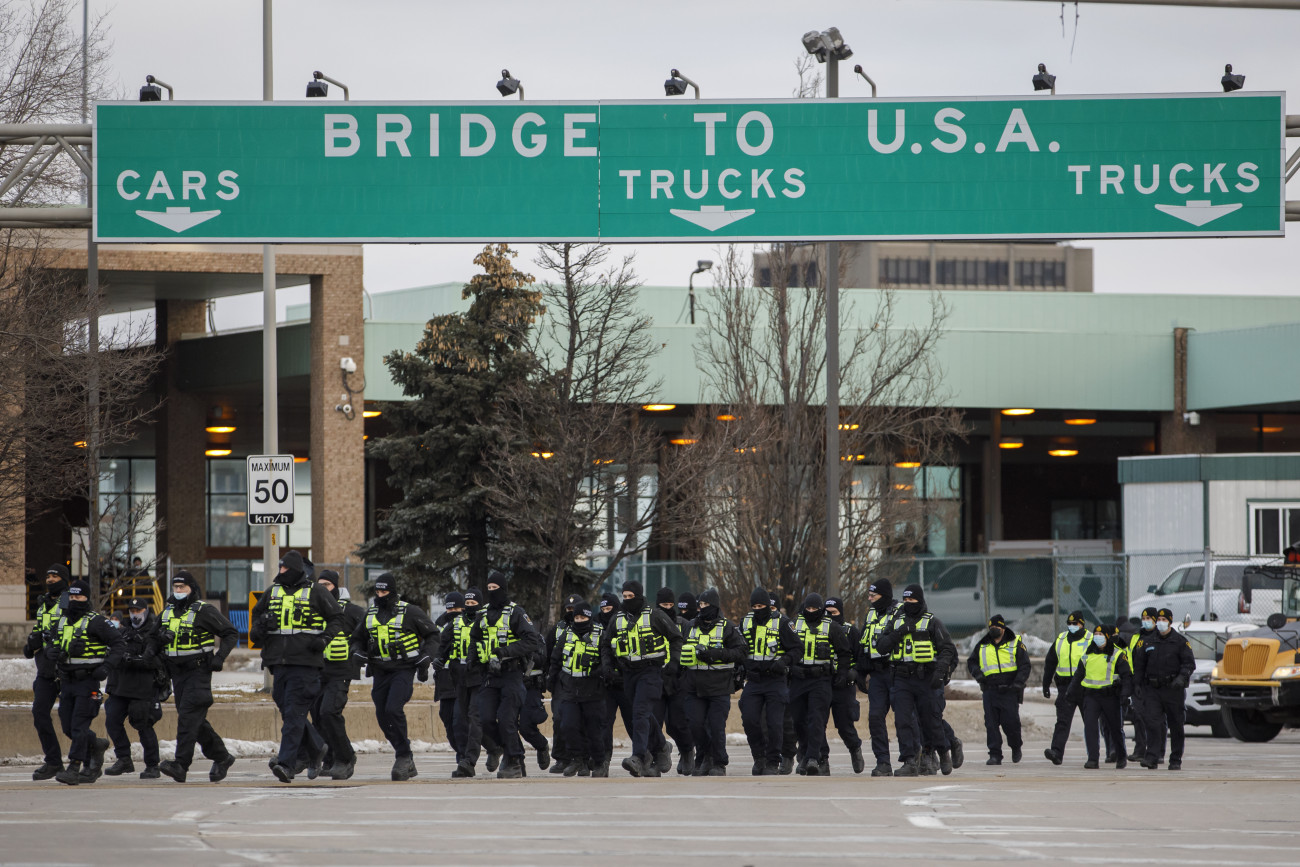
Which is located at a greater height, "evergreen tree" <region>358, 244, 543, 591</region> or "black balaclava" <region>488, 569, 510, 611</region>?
"evergreen tree" <region>358, 244, 543, 591</region>

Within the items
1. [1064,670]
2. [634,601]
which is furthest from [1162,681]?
[634,601]

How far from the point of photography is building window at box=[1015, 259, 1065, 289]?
570 ft

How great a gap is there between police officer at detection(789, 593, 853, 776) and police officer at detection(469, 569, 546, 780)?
2651 mm

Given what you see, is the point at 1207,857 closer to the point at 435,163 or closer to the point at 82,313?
the point at 435,163

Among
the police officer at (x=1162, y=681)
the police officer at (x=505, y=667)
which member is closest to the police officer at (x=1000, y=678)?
the police officer at (x=1162, y=681)

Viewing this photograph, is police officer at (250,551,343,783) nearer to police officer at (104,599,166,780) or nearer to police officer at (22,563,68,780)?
police officer at (104,599,166,780)

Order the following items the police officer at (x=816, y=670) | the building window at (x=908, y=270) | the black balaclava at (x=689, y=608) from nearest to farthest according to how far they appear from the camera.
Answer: the police officer at (x=816, y=670) → the black balaclava at (x=689, y=608) → the building window at (x=908, y=270)

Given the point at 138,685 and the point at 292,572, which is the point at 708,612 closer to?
the point at 292,572

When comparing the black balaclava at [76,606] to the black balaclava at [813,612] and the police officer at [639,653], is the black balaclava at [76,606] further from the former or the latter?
the black balaclava at [813,612]

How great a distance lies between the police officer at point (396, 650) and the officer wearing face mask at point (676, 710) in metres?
2.52

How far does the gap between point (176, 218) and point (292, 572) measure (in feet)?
10.5

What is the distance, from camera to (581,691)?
1662 cm

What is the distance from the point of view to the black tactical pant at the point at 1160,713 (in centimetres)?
1848

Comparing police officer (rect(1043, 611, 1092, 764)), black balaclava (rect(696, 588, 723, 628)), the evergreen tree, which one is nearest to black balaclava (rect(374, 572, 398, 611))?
black balaclava (rect(696, 588, 723, 628))
